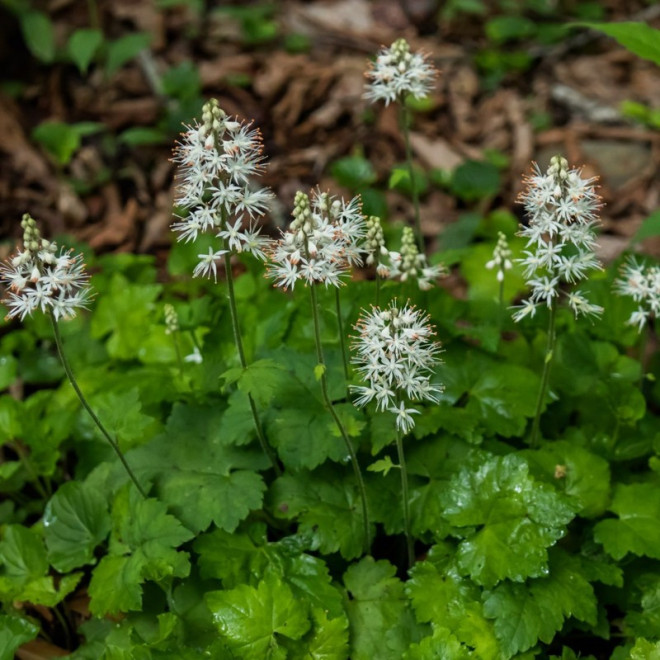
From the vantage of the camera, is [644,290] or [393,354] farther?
[644,290]

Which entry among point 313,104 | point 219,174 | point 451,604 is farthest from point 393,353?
point 313,104

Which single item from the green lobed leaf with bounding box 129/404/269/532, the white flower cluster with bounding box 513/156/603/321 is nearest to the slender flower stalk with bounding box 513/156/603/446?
the white flower cluster with bounding box 513/156/603/321

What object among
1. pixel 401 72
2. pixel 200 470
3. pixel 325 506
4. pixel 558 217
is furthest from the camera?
pixel 401 72

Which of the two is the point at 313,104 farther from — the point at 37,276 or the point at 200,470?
the point at 37,276

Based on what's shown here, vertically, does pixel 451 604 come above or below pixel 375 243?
below

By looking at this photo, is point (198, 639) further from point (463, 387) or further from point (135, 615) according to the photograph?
point (463, 387)

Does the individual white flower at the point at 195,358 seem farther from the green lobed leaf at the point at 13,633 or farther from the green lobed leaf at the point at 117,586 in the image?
the green lobed leaf at the point at 13,633
